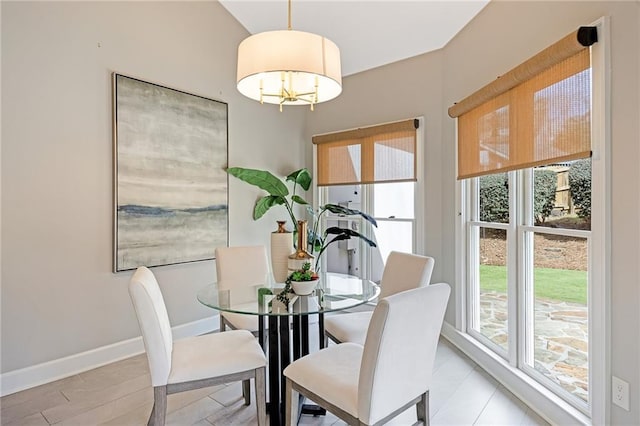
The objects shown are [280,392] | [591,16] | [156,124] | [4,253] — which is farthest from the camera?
[156,124]

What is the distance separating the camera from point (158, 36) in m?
3.25

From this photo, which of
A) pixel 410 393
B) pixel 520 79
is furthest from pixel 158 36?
pixel 410 393

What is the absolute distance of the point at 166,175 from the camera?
329 centimetres

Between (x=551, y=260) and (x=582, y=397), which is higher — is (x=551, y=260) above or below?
above

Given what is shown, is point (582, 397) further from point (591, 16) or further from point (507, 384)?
point (591, 16)

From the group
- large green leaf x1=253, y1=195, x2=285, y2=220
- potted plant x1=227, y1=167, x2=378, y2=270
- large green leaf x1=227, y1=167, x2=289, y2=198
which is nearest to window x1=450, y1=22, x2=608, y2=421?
potted plant x1=227, y1=167, x2=378, y2=270

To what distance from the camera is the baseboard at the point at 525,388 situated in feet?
6.55

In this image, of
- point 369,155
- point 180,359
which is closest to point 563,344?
point 180,359

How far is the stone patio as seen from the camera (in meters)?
2.02

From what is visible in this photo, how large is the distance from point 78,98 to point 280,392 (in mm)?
2609

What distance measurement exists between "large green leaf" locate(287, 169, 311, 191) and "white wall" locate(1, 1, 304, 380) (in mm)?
1456

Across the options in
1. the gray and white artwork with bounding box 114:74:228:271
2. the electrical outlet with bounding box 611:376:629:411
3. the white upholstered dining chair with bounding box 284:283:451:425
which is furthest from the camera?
the gray and white artwork with bounding box 114:74:228:271

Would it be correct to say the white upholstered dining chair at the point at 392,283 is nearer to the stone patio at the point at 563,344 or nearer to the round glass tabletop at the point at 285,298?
the round glass tabletop at the point at 285,298

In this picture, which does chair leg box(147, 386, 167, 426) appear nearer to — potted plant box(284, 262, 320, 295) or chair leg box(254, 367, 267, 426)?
chair leg box(254, 367, 267, 426)
